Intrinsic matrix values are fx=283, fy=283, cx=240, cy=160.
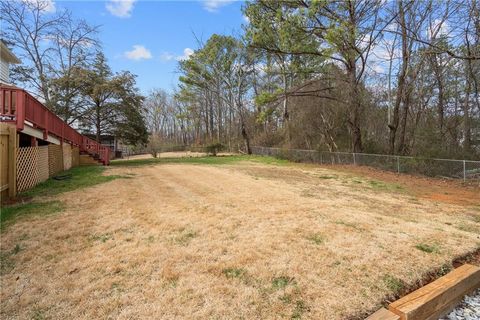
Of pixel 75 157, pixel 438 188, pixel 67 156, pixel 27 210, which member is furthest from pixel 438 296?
pixel 75 157

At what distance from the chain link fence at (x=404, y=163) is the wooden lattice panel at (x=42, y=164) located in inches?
498

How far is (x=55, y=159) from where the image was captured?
980cm

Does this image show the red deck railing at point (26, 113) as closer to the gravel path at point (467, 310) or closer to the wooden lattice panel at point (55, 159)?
the wooden lattice panel at point (55, 159)

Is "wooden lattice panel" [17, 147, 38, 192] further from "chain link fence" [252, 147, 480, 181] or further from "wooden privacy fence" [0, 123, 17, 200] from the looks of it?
"chain link fence" [252, 147, 480, 181]

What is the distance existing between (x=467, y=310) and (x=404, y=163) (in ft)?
32.9

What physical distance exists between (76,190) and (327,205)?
Answer: 5.91 m

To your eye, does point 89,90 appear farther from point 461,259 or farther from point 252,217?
point 461,259

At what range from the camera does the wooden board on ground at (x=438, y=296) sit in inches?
93.4

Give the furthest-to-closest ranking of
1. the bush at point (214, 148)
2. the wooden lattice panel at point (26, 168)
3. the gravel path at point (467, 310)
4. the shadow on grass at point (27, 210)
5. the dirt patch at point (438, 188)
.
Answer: the bush at point (214, 148), the dirt patch at point (438, 188), the wooden lattice panel at point (26, 168), the shadow on grass at point (27, 210), the gravel path at point (467, 310)

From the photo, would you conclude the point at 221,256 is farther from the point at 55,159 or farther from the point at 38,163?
the point at 55,159

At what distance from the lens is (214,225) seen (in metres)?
4.38

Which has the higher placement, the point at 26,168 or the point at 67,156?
the point at 67,156

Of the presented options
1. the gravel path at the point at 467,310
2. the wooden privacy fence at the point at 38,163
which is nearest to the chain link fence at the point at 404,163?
the gravel path at the point at 467,310

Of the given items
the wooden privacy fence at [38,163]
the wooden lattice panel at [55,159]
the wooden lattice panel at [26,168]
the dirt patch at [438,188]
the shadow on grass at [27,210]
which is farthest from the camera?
the wooden lattice panel at [55,159]
